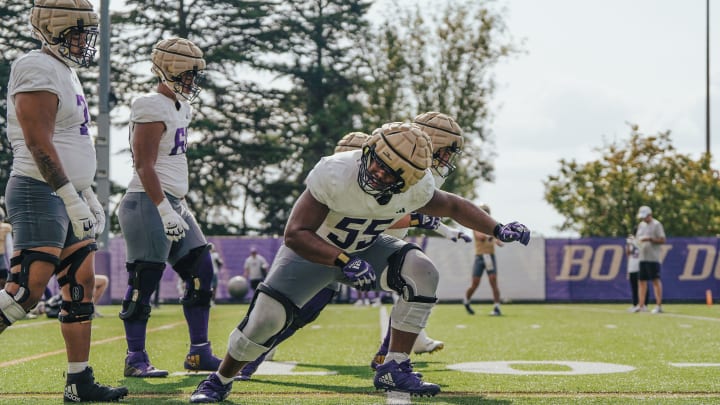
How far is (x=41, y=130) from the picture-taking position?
14.6 feet

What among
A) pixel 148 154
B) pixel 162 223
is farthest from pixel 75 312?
pixel 148 154

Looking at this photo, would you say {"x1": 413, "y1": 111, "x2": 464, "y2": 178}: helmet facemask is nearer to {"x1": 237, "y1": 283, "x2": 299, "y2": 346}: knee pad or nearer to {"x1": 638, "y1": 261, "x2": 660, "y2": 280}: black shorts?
{"x1": 237, "y1": 283, "x2": 299, "y2": 346}: knee pad

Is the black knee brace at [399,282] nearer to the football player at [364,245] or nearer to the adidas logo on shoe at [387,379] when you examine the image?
the football player at [364,245]

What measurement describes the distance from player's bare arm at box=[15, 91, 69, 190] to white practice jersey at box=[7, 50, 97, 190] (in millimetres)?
45

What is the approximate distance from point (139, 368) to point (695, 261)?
20.9 metres

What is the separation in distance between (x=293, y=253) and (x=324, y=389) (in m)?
1.04

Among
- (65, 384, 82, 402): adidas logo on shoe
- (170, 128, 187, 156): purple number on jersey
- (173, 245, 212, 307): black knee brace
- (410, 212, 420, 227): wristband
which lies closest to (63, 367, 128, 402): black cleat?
(65, 384, 82, 402): adidas logo on shoe

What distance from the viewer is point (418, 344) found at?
6824mm

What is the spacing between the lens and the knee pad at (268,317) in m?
4.47

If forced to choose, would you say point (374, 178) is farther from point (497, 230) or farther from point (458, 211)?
point (497, 230)

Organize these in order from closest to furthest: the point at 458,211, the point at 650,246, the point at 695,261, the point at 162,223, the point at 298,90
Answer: the point at 458,211
the point at 162,223
the point at 650,246
the point at 695,261
the point at 298,90

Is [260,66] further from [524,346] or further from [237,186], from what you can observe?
[524,346]

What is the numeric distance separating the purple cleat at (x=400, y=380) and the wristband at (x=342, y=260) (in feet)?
2.87

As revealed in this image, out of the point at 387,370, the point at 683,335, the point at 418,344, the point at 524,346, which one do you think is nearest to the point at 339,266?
the point at 387,370
